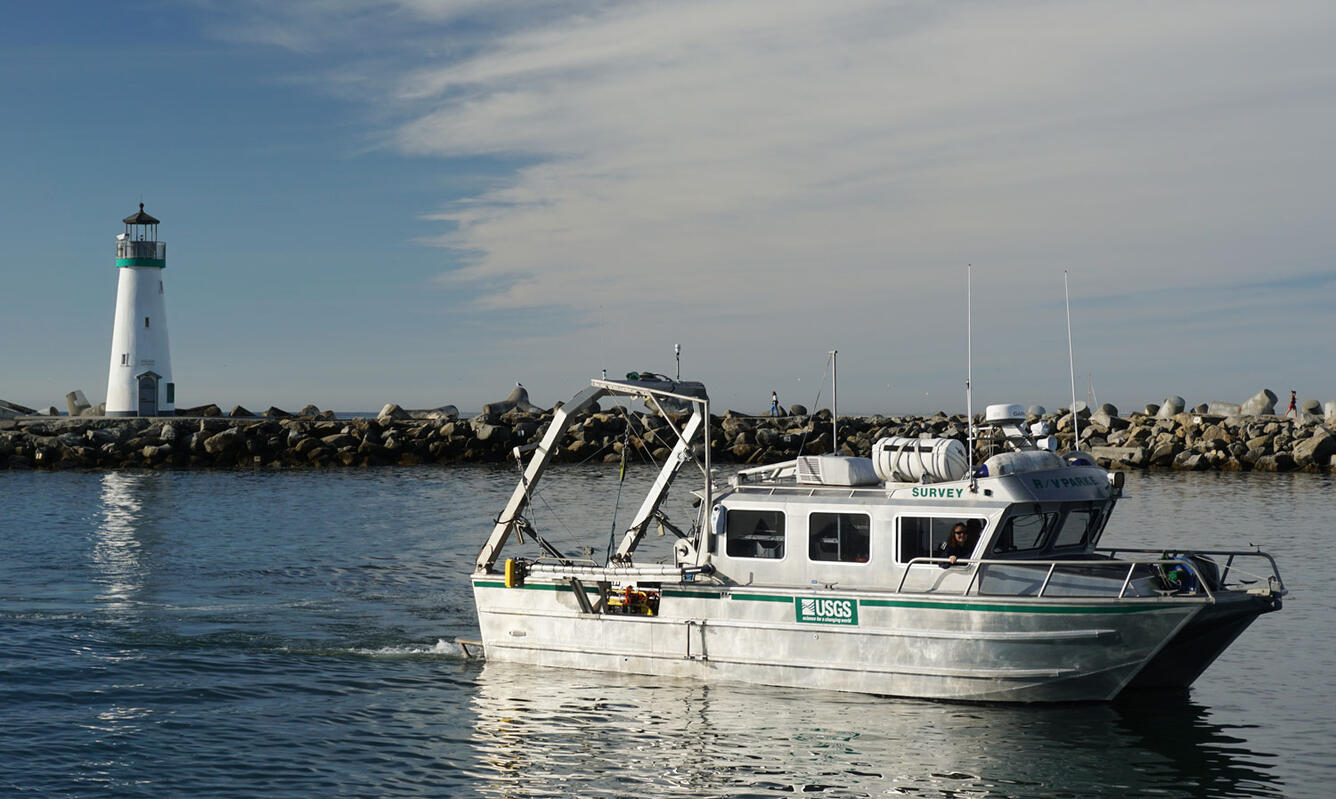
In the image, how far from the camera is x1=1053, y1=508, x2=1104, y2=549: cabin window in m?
16.4

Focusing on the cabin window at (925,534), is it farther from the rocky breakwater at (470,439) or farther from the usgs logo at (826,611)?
the rocky breakwater at (470,439)

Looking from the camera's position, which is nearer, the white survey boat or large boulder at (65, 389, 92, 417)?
the white survey boat

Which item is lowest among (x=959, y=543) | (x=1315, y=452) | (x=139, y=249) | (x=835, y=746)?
(x=835, y=746)

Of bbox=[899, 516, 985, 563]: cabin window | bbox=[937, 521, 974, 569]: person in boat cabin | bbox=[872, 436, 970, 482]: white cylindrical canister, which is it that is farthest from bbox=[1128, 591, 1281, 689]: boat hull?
bbox=[872, 436, 970, 482]: white cylindrical canister

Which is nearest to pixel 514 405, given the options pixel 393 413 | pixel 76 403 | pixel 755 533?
pixel 393 413

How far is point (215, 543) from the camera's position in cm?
3356

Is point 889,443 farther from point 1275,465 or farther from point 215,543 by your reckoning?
point 1275,465

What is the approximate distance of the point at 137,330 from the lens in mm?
63375

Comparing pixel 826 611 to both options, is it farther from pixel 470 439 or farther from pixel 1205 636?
pixel 470 439

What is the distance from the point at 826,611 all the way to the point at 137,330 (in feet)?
186

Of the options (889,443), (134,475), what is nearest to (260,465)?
(134,475)

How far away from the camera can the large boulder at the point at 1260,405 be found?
68.1 metres

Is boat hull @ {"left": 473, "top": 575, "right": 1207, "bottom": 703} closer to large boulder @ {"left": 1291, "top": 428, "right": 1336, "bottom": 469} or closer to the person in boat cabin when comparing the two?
the person in boat cabin

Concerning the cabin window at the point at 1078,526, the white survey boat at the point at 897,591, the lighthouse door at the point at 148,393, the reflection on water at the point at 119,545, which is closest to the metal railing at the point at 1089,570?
the white survey boat at the point at 897,591
